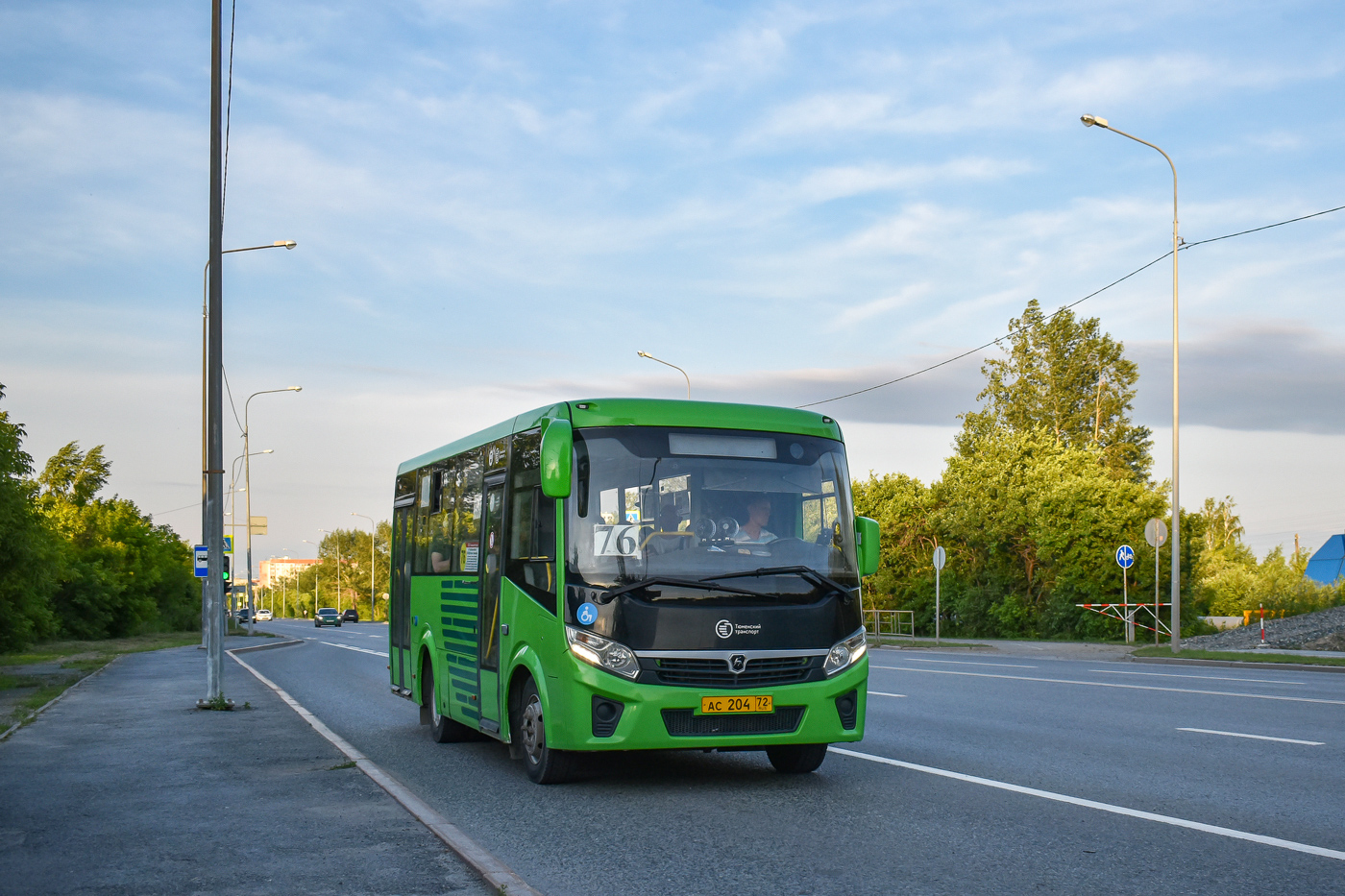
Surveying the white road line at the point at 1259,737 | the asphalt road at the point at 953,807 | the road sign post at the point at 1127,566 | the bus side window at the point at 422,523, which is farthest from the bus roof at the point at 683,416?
the road sign post at the point at 1127,566

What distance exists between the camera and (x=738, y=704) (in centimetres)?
873

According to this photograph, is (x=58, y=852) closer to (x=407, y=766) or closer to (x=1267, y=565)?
(x=407, y=766)

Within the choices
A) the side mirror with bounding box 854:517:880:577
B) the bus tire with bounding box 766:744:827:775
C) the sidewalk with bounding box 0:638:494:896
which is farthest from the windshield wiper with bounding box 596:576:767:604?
the sidewalk with bounding box 0:638:494:896

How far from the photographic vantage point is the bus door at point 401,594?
13914mm

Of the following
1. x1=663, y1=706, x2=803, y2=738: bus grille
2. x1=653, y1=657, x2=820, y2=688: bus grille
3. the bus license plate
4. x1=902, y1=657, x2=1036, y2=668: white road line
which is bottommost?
x1=902, y1=657, x2=1036, y2=668: white road line

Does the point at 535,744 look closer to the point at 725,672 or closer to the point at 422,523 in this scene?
the point at 725,672

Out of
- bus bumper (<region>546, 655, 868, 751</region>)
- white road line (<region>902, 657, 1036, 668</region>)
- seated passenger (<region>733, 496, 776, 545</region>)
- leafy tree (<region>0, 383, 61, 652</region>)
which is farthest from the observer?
leafy tree (<region>0, 383, 61, 652</region>)

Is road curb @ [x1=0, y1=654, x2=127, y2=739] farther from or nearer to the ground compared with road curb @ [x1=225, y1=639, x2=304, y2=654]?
farther from the ground

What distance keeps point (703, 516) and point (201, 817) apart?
376 centimetres

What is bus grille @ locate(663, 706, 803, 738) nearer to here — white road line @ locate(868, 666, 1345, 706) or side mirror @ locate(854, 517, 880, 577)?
side mirror @ locate(854, 517, 880, 577)

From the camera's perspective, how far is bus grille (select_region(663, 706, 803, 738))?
8.66 metres

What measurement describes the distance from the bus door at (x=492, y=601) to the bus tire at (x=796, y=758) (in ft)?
7.10

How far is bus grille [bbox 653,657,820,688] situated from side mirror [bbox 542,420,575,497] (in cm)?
132

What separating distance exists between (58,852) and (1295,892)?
20.5 feet
